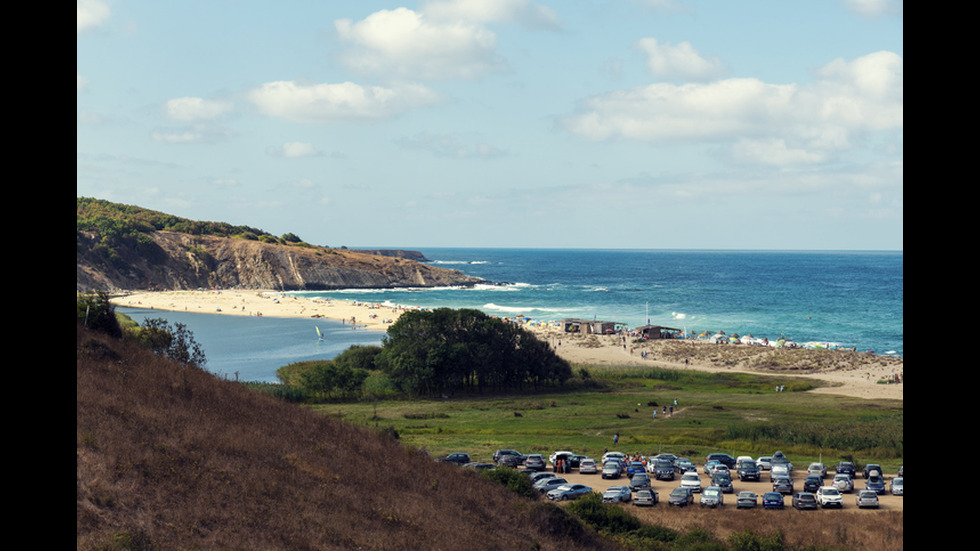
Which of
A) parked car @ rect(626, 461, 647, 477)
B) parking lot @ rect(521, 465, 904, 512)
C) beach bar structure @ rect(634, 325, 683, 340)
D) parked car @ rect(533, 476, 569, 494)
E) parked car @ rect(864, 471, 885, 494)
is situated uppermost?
beach bar structure @ rect(634, 325, 683, 340)

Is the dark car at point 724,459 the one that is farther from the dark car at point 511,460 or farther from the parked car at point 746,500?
the dark car at point 511,460

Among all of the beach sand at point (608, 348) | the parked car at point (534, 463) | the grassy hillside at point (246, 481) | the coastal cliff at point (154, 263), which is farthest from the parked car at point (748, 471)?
the coastal cliff at point (154, 263)

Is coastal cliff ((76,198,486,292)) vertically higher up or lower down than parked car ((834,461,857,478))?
higher up

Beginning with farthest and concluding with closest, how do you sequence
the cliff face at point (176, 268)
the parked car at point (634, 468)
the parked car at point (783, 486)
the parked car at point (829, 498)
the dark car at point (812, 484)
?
1. the cliff face at point (176, 268)
2. the parked car at point (634, 468)
3. the parked car at point (783, 486)
4. the dark car at point (812, 484)
5. the parked car at point (829, 498)

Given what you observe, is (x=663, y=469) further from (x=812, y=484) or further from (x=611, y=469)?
(x=812, y=484)

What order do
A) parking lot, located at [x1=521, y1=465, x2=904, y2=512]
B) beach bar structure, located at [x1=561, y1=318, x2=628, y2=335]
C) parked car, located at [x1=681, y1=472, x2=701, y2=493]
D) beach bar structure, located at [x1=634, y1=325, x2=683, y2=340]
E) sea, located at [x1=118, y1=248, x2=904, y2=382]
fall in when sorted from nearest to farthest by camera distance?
parking lot, located at [x1=521, y1=465, x2=904, y2=512] < parked car, located at [x1=681, y1=472, x2=701, y2=493] < sea, located at [x1=118, y1=248, x2=904, y2=382] < beach bar structure, located at [x1=634, y1=325, x2=683, y2=340] < beach bar structure, located at [x1=561, y1=318, x2=628, y2=335]

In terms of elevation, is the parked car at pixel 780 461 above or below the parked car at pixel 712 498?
below

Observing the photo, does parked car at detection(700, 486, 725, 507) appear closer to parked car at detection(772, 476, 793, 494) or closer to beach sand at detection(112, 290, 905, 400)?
parked car at detection(772, 476, 793, 494)

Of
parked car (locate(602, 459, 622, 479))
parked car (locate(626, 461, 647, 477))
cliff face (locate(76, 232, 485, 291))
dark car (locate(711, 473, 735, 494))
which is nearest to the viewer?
dark car (locate(711, 473, 735, 494))

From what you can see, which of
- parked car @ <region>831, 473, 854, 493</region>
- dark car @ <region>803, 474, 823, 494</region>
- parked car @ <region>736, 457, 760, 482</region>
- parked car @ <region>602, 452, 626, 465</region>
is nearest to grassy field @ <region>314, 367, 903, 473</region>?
parked car @ <region>602, 452, 626, 465</region>
